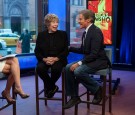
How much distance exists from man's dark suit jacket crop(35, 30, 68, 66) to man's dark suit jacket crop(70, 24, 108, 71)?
30 centimetres

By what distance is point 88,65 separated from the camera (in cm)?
326

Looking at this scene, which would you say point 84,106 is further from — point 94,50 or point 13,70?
point 13,70

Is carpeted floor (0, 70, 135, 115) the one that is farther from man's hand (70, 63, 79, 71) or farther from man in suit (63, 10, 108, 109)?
man's hand (70, 63, 79, 71)

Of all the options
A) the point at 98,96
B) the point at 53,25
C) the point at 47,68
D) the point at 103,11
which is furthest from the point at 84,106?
the point at 103,11

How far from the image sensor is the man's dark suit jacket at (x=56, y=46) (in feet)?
11.6

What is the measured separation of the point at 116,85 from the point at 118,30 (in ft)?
7.59

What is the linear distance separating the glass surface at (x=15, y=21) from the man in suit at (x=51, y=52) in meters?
2.44

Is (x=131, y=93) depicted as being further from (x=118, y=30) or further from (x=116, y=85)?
(x=118, y=30)

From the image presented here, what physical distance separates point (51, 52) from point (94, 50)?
57 centimetres

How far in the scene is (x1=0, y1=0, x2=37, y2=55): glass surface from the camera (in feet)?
19.5

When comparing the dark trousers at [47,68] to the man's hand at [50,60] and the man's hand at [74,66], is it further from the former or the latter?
the man's hand at [74,66]

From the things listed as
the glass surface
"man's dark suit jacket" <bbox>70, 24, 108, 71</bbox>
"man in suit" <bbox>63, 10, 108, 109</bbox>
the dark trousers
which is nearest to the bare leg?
the dark trousers

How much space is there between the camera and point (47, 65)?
11.4 ft

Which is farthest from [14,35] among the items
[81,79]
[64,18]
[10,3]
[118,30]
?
[81,79]
